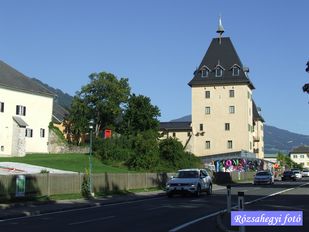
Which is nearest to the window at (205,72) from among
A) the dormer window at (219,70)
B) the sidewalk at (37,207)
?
the dormer window at (219,70)

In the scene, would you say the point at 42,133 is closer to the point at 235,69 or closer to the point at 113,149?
the point at 113,149

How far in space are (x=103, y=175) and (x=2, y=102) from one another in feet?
145

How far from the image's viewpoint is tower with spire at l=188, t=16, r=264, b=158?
105m

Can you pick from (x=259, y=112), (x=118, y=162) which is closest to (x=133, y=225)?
(x=118, y=162)

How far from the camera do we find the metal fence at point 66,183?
26.5 metres

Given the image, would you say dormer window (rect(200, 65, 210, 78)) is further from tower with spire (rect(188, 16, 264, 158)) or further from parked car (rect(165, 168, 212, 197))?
parked car (rect(165, 168, 212, 197))

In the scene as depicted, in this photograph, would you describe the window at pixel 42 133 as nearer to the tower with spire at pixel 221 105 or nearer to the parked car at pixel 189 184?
the tower with spire at pixel 221 105

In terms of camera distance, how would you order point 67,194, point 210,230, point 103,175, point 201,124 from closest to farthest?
point 210,230 → point 67,194 → point 103,175 → point 201,124

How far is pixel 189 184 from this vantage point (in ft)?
107

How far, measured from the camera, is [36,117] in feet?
267

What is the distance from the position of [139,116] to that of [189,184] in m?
61.2

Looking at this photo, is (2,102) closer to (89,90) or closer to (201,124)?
(89,90)

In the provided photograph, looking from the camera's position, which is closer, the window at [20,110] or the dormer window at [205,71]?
the window at [20,110]

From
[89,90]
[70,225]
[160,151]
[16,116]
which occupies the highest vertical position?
[89,90]
